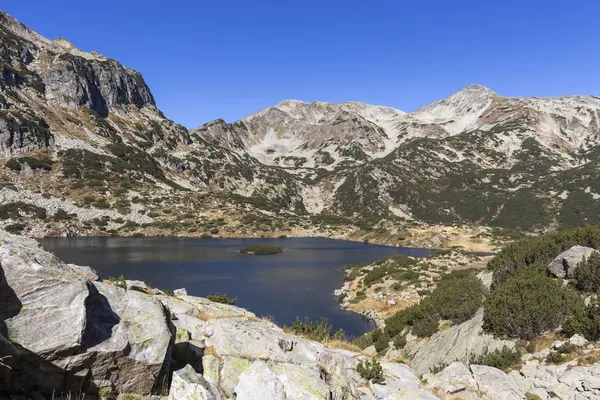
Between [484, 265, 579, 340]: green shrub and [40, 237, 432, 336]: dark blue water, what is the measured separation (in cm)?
1911

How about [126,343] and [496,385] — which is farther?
[496,385]

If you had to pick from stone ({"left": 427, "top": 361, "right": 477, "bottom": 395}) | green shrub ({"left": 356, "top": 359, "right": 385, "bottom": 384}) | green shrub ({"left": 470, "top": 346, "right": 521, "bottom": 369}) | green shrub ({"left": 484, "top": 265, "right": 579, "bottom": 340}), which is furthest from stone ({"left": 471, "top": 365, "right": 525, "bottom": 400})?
green shrub ({"left": 484, "top": 265, "right": 579, "bottom": 340})

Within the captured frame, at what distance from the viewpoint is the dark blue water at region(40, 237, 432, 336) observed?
41.2m

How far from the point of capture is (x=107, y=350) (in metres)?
7.23

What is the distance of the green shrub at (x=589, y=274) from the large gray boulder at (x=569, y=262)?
54cm

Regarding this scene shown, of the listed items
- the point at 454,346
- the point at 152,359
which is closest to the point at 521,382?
the point at 454,346

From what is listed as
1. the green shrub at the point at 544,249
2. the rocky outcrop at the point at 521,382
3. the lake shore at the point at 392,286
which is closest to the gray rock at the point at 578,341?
the rocky outcrop at the point at 521,382

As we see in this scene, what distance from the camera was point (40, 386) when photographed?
21.9 ft

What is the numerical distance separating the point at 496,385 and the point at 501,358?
2.49m

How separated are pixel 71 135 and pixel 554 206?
760ft

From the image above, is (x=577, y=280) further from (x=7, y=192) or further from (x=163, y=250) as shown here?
(x=7, y=192)

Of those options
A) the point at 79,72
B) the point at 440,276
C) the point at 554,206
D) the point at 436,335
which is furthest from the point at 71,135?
the point at 554,206

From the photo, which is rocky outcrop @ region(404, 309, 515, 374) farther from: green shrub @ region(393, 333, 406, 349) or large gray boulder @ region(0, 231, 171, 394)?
large gray boulder @ region(0, 231, 171, 394)

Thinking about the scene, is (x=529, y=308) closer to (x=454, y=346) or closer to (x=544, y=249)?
(x=454, y=346)
